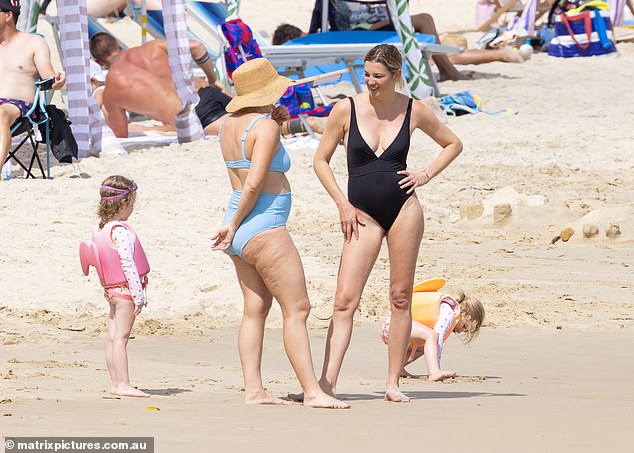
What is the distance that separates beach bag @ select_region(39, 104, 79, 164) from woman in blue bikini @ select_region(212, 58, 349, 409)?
18.3 feet

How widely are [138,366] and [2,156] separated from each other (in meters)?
4.22

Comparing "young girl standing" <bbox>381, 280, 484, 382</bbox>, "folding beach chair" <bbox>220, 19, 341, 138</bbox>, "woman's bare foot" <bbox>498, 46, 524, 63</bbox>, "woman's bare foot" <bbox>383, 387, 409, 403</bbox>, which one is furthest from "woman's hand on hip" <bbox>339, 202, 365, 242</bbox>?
"woman's bare foot" <bbox>498, 46, 524, 63</bbox>

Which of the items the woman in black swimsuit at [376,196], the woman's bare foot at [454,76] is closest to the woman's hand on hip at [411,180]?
the woman in black swimsuit at [376,196]

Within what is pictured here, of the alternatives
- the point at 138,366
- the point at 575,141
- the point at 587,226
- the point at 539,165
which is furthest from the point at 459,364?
the point at 575,141

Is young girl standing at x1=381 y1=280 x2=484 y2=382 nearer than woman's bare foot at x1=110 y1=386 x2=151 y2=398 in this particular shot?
No

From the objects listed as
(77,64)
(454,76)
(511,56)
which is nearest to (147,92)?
(77,64)

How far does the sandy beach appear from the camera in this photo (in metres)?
3.84

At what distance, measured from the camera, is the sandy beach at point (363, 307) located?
12.6ft

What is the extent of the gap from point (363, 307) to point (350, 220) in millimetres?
2443

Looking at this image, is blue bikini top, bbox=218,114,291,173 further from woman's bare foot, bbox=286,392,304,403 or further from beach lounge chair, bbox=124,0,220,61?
beach lounge chair, bbox=124,0,220,61

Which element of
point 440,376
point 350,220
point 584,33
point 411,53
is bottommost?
point 584,33

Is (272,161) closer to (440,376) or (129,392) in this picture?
(129,392)

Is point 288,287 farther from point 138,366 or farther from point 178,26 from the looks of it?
point 178,26

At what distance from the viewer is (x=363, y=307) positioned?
23.0 ft
